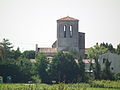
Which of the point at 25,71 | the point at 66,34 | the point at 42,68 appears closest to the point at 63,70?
the point at 42,68

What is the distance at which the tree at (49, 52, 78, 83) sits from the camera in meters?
65.7

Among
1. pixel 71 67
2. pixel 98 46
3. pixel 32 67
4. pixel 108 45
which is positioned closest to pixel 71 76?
pixel 71 67

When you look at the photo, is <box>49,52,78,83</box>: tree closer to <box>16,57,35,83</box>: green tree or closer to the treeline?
the treeline

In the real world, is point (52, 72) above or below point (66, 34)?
below

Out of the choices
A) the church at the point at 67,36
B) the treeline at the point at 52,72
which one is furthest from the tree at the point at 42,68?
the church at the point at 67,36

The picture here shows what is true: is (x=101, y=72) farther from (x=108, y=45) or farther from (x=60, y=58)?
(x=108, y=45)

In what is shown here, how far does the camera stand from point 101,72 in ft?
226

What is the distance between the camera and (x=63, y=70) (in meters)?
66.8

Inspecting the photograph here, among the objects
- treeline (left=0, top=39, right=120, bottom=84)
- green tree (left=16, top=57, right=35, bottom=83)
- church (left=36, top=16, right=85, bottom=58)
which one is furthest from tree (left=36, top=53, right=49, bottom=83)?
church (left=36, top=16, right=85, bottom=58)

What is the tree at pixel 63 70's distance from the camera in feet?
216

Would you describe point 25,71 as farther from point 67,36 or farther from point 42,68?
point 67,36

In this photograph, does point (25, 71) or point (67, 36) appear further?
point (67, 36)

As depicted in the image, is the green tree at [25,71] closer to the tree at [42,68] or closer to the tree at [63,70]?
the tree at [42,68]

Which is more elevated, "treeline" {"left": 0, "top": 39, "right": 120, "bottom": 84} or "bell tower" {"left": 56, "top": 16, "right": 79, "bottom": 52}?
"bell tower" {"left": 56, "top": 16, "right": 79, "bottom": 52}
